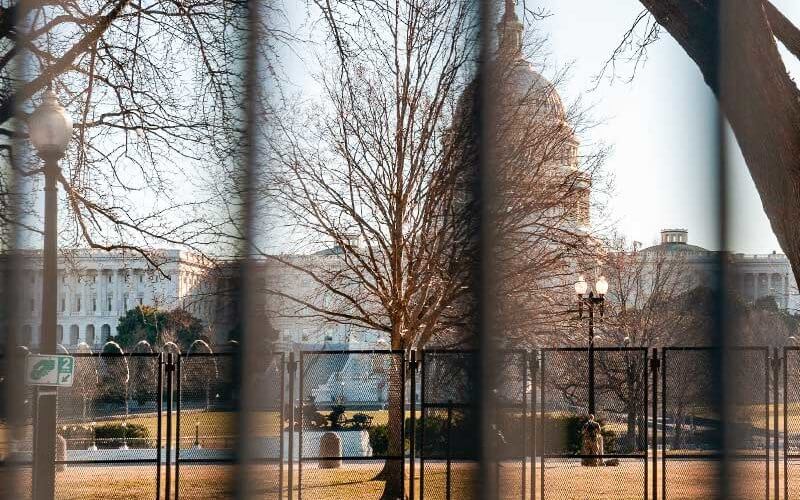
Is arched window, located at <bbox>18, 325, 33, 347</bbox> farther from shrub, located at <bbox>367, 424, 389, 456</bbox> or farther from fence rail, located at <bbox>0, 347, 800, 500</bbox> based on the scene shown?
shrub, located at <bbox>367, 424, 389, 456</bbox>

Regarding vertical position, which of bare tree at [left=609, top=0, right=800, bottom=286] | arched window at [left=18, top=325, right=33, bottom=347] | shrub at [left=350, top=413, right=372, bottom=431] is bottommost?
shrub at [left=350, top=413, right=372, bottom=431]

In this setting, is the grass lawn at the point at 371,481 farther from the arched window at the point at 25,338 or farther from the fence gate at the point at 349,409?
the arched window at the point at 25,338

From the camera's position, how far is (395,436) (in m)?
8.32

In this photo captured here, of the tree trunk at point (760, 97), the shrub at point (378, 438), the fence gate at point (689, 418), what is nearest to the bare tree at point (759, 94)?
the tree trunk at point (760, 97)

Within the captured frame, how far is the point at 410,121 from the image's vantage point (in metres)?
10.2

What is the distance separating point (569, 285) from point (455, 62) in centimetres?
1185

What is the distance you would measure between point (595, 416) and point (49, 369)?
6129mm

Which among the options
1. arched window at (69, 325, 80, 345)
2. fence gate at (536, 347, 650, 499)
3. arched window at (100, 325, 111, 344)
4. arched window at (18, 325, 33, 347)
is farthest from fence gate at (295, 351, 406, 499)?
arched window at (69, 325, 80, 345)

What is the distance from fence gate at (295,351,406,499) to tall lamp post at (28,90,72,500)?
249 cm

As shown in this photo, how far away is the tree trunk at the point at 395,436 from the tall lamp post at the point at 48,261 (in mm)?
2765

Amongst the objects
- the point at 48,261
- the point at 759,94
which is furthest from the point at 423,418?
the point at 759,94

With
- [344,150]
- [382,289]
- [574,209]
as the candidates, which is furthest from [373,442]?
[574,209]

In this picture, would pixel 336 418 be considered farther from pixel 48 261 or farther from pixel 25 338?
pixel 25 338

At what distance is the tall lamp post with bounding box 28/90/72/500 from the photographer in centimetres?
455
